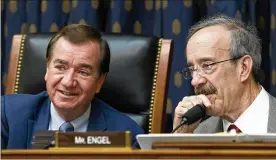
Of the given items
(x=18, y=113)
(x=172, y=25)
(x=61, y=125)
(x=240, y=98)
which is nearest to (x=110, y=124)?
(x=61, y=125)

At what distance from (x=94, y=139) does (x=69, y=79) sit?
96 centimetres

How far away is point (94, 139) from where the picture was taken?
4.85 ft

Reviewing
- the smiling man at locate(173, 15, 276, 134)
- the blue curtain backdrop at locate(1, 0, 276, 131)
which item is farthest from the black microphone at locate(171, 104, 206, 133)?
the blue curtain backdrop at locate(1, 0, 276, 131)

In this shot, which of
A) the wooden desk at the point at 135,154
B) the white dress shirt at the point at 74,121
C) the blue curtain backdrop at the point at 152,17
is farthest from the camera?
the blue curtain backdrop at the point at 152,17

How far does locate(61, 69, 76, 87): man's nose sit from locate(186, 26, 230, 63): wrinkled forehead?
454 mm

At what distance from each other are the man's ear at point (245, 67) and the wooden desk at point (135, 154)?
104 cm

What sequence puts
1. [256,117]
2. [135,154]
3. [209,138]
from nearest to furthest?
[135,154] < [209,138] < [256,117]

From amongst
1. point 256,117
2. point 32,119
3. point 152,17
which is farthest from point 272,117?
point 152,17

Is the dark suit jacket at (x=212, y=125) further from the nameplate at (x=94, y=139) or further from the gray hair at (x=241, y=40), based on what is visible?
the nameplate at (x=94, y=139)

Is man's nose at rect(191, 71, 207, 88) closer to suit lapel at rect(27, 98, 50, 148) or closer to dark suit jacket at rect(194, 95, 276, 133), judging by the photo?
dark suit jacket at rect(194, 95, 276, 133)

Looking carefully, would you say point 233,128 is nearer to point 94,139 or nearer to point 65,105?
point 65,105

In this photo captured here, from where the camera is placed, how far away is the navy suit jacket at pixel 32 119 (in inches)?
92.4

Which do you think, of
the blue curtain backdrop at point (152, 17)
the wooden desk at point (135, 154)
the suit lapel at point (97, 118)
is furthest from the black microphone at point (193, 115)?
the blue curtain backdrop at point (152, 17)

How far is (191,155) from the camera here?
1396mm
